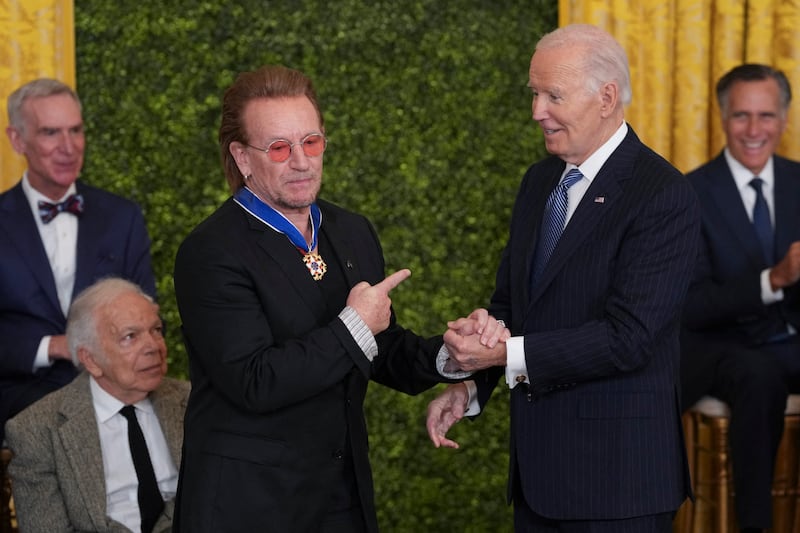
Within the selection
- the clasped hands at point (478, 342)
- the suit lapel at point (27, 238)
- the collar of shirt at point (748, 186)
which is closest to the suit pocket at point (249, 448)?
the clasped hands at point (478, 342)

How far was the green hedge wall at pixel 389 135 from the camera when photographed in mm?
4984

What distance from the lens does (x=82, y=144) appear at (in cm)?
453

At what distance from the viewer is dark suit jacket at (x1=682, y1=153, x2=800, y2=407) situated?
433cm

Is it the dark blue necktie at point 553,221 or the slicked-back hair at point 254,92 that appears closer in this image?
the slicked-back hair at point 254,92

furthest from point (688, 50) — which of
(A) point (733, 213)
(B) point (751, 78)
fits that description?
(A) point (733, 213)

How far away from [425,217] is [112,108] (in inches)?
54.8

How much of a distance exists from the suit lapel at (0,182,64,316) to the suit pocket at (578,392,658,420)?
7.64 feet

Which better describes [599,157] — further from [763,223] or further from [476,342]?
[763,223]

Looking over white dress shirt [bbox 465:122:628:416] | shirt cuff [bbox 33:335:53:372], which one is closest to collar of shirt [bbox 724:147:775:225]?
white dress shirt [bbox 465:122:628:416]

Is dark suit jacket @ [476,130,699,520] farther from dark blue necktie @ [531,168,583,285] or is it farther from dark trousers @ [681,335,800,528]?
dark trousers @ [681,335,800,528]

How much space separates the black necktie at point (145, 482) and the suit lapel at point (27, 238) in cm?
106

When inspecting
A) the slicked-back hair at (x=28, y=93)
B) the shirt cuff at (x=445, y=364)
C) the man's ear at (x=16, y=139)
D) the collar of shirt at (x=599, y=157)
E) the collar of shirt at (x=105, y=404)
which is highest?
the slicked-back hair at (x=28, y=93)

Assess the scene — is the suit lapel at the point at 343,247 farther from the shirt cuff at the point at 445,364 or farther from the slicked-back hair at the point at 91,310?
the slicked-back hair at the point at 91,310

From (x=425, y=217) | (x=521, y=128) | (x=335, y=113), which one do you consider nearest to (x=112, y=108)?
(x=335, y=113)
